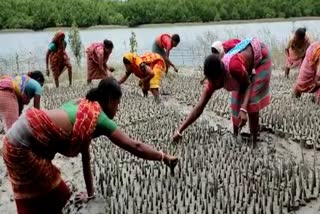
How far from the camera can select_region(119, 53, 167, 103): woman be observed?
28.0ft

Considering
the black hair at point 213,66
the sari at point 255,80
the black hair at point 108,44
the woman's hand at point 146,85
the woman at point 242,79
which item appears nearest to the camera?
the black hair at point 213,66

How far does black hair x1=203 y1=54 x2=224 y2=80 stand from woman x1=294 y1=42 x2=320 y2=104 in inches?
128

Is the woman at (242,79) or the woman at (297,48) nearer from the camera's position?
the woman at (242,79)

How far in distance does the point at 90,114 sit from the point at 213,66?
199cm

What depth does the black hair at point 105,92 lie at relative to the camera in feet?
11.2

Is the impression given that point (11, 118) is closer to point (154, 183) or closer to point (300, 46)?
point (154, 183)

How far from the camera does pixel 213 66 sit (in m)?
4.93

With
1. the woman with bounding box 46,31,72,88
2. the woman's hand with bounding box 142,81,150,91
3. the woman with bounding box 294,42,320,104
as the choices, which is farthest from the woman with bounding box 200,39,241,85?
the woman with bounding box 46,31,72,88

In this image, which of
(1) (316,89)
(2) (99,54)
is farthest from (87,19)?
(1) (316,89)

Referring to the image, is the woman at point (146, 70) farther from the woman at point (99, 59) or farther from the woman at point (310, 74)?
the woman at point (310, 74)

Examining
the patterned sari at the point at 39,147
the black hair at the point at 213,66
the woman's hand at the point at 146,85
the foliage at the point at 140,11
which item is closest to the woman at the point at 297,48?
the woman's hand at the point at 146,85

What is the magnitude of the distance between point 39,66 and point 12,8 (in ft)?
60.9

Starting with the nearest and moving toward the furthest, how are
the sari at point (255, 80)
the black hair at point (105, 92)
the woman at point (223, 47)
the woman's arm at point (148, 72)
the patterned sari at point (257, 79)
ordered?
the black hair at point (105, 92) → the sari at point (255, 80) → the patterned sari at point (257, 79) → the woman at point (223, 47) → the woman's arm at point (148, 72)

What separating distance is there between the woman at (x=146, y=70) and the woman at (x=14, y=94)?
2.89m
